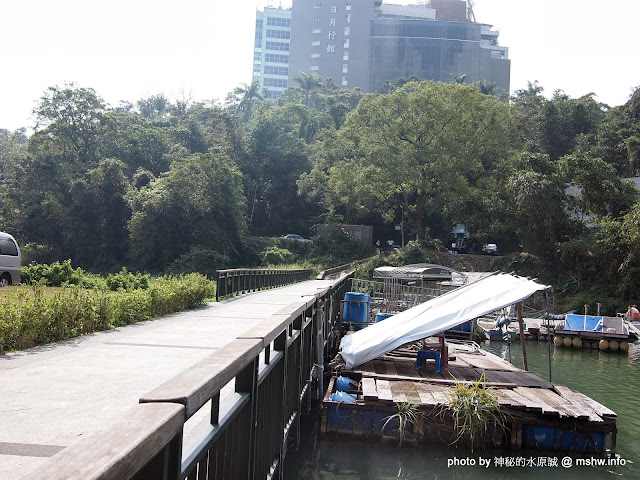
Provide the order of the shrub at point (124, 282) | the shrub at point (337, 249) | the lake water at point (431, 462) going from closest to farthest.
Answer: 1. the lake water at point (431, 462)
2. the shrub at point (124, 282)
3. the shrub at point (337, 249)

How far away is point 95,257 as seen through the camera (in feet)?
179

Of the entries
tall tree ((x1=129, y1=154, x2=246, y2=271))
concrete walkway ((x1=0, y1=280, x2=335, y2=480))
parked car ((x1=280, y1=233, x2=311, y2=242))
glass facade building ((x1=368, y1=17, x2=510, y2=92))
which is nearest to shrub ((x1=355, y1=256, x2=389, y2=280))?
parked car ((x1=280, y1=233, x2=311, y2=242))

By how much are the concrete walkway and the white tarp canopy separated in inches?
105

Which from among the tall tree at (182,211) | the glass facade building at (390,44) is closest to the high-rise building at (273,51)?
the glass facade building at (390,44)

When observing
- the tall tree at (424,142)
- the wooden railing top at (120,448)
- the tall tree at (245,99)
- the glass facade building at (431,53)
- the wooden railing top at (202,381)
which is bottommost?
the wooden railing top at (202,381)

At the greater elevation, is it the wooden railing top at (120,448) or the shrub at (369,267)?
the wooden railing top at (120,448)

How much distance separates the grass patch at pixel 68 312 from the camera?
7.88 m

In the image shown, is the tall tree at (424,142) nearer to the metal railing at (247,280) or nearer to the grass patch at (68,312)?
the metal railing at (247,280)

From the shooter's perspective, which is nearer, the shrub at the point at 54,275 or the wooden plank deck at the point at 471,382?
the wooden plank deck at the point at 471,382

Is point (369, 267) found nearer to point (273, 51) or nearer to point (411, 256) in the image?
point (411, 256)

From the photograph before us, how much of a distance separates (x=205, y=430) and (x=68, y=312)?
7.24 meters

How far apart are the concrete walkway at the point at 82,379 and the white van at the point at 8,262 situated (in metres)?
11.0

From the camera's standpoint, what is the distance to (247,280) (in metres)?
21.4

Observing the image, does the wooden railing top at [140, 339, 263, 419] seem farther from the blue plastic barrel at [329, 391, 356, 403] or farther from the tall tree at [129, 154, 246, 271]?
the tall tree at [129, 154, 246, 271]
